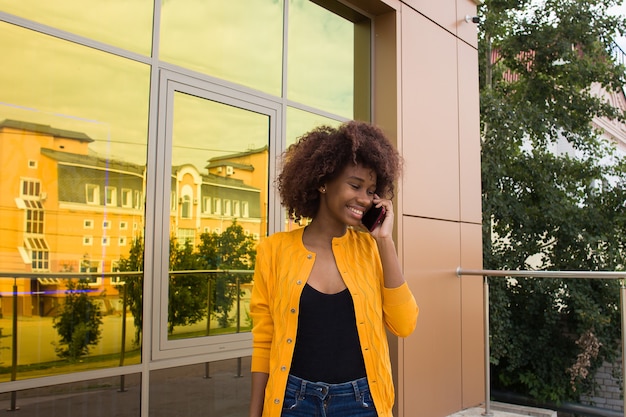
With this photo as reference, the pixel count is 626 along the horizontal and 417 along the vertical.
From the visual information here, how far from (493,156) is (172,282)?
264 inches

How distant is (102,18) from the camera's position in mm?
3318

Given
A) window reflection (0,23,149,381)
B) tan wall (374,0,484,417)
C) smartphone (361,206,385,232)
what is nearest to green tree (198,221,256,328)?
window reflection (0,23,149,381)

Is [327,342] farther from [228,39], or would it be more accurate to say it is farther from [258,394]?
[228,39]

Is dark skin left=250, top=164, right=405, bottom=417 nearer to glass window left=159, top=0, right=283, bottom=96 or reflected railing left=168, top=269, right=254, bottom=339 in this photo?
reflected railing left=168, top=269, right=254, bottom=339

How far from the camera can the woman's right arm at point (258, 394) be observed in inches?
76.1

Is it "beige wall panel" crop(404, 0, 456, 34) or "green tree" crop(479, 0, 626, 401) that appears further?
"green tree" crop(479, 0, 626, 401)

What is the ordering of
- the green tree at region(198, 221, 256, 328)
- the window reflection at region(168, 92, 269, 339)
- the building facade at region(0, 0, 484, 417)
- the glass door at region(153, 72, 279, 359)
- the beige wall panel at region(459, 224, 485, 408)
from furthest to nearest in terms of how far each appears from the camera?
the beige wall panel at region(459, 224, 485, 408) → the green tree at region(198, 221, 256, 328) → the window reflection at region(168, 92, 269, 339) → the glass door at region(153, 72, 279, 359) → the building facade at region(0, 0, 484, 417)

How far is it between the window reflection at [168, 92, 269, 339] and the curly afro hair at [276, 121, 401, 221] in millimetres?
1465

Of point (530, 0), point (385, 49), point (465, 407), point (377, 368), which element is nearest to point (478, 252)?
point (465, 407)

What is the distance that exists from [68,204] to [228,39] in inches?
61.1

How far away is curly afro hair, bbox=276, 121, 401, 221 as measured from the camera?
6.75 ft

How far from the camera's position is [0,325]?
114 inches

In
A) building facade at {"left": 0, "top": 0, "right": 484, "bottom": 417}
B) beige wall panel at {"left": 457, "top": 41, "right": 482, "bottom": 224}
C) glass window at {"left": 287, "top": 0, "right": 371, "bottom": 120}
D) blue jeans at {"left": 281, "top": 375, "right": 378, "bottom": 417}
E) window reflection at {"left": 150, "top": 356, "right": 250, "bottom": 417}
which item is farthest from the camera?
beige wall panel at {"left": 457, "top": 41, "right": 482, "bottom": 224}

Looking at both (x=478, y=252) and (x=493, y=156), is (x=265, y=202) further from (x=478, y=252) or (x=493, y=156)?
(x=493, y=156)
